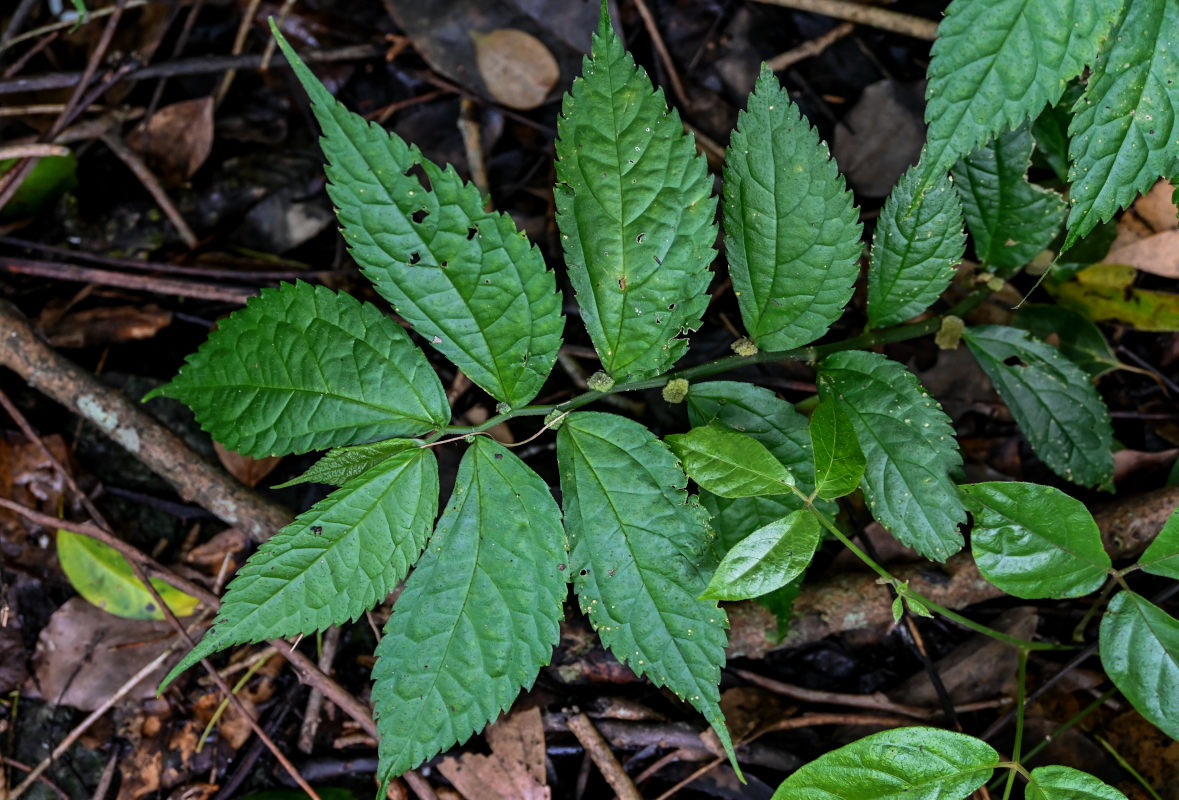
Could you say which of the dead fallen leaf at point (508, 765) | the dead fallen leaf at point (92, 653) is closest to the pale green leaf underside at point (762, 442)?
the dead fallen leaf at point (508, 765)

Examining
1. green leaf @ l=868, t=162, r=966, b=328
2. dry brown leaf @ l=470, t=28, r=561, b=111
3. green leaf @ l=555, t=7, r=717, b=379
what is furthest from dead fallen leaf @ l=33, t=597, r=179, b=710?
green leaf @ l=868, t=162, r=966, b=328

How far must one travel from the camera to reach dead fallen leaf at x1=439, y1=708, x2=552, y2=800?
2018 millimetres

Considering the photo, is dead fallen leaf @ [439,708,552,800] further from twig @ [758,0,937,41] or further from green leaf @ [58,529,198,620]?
twig @ [758,0,937,41]

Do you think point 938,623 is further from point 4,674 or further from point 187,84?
point 187,84

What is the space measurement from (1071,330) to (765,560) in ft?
3.95

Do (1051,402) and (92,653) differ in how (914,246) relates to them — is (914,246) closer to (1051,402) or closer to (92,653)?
(1051,402)

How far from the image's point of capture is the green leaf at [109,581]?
217 cm

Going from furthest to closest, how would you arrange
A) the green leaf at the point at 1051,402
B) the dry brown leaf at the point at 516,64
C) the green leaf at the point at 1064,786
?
the dry brown leaf at the point at 516,64
the green leaf at the point at 1051,402
the green leaf at the point at 1064,786

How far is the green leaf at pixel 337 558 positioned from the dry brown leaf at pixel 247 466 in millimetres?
757

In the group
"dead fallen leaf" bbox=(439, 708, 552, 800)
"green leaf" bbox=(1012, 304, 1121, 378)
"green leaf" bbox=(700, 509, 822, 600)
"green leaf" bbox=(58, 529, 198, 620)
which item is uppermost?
"green leaf" bbox=(1012, 304, 1121, 378)

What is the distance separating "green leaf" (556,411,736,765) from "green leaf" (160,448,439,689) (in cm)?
33

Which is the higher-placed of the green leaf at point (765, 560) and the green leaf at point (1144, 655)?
→ the green leaf at point (765, 560)

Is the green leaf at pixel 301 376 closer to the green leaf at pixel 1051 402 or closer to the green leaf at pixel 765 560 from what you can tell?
the green leaf at pixel 765 560

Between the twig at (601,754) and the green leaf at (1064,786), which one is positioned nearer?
the green leaf at (1064,786)
